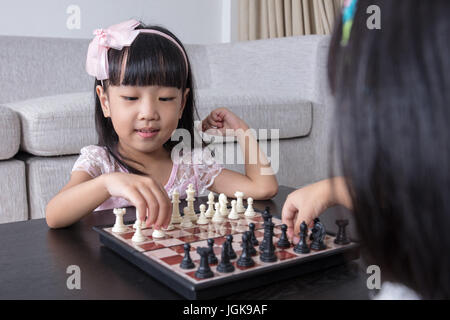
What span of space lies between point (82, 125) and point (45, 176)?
0.77 ft

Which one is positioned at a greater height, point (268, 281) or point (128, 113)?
point (128, 113)

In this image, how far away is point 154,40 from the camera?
4.05 feet

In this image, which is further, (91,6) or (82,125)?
(91,6)

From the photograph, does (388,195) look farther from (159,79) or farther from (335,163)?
(159,79)

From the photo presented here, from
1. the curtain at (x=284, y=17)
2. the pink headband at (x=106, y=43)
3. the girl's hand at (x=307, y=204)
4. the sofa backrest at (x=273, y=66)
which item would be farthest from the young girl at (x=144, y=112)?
the curtain at (x=284, y=17)

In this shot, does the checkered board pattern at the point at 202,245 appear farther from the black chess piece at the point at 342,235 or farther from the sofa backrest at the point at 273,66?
the sofa backrest at the point at 273,66

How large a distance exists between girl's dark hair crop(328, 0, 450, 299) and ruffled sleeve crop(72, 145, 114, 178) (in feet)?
2.98

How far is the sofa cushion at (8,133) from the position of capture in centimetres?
166

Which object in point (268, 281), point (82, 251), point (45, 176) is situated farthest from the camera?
point (45, 176)

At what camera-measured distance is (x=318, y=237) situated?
0.73m

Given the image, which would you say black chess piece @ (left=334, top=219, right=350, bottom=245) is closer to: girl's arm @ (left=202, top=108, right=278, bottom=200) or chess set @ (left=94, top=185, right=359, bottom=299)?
chess set @ (left=94, top=185, right=359, bottom=299)

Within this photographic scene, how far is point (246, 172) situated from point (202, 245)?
24.7 inches

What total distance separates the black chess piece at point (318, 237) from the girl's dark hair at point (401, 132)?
12.7 inches
